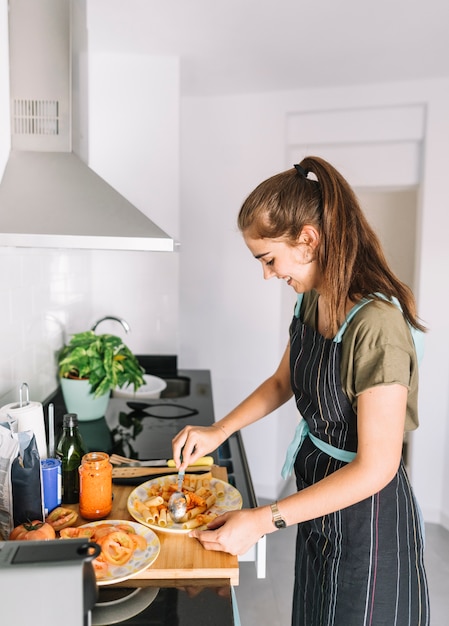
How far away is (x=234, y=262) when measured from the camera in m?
2.88

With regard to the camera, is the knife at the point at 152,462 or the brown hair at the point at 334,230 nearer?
the brown hair at the point at 334,230

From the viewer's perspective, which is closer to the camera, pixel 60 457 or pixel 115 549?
pixel 115 549

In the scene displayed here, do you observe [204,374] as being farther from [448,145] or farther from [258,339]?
[448,145]

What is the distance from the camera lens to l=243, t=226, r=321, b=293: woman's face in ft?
3.27

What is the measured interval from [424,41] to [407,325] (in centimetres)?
169

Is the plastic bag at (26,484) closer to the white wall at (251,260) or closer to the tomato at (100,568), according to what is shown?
the tomato at (100,568)

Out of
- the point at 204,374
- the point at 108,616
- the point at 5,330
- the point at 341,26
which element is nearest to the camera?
the point at 108,616

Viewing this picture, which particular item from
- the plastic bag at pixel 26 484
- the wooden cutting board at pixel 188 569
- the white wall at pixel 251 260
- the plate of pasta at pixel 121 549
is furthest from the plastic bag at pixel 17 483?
the white wall at pixel 251 260

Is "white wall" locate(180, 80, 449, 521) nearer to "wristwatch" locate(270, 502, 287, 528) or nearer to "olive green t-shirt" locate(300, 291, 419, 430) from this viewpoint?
"olive green t-shirt" locate(300, 291, 419, 430)

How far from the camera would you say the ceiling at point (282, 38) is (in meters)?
1.86

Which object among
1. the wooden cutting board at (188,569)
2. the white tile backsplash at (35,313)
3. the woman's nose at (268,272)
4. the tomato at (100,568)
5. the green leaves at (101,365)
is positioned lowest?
the wooden cutting board at (188,569)

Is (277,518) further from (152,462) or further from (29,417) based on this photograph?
(29,417)

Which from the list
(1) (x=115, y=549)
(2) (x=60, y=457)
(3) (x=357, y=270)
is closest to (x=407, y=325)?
(3) (x=357, y=270)

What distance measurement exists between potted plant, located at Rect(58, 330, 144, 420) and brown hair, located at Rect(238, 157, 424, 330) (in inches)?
36.0
